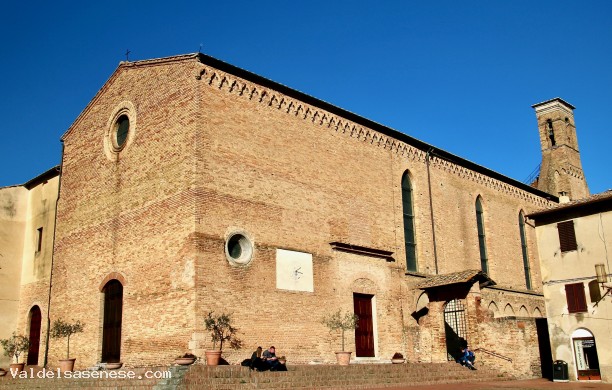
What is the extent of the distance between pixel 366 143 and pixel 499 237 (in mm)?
9800

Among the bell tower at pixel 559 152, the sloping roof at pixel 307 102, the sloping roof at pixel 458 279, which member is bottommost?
the sloping roof at pixel 458 279

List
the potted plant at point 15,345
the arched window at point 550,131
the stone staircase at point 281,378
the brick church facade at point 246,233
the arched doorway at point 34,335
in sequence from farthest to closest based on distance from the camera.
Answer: the arched window at point 550,131 < the arched doorway at point 34,335 < the potted plant at point 15,345 < the brick church facade at point 246,233 < the stone staircase at point 281,378

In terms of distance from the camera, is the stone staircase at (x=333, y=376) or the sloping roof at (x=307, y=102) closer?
the stone staircase at (x=333, y=376)

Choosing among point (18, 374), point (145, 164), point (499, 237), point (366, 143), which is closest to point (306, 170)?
point (366, 143)

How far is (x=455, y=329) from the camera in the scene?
23484 mm

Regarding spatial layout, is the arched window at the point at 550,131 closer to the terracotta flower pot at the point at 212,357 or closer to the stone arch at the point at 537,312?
the stone arch at the point at 537,312

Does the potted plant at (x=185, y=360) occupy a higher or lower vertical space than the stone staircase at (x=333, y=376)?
higher

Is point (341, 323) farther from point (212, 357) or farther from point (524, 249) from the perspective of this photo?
point (524, 249)

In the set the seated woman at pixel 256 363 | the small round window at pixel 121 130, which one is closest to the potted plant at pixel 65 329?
the small round window at pixel 121 130

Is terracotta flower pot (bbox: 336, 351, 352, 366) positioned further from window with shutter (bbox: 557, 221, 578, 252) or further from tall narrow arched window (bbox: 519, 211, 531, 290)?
tall narrow arched window (bbox: 519, 211, 531, 290)

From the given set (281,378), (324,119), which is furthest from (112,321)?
(324,119)

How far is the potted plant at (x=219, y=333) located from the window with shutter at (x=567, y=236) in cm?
1325

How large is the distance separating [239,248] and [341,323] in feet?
13.6

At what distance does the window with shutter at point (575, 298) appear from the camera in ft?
70.9
